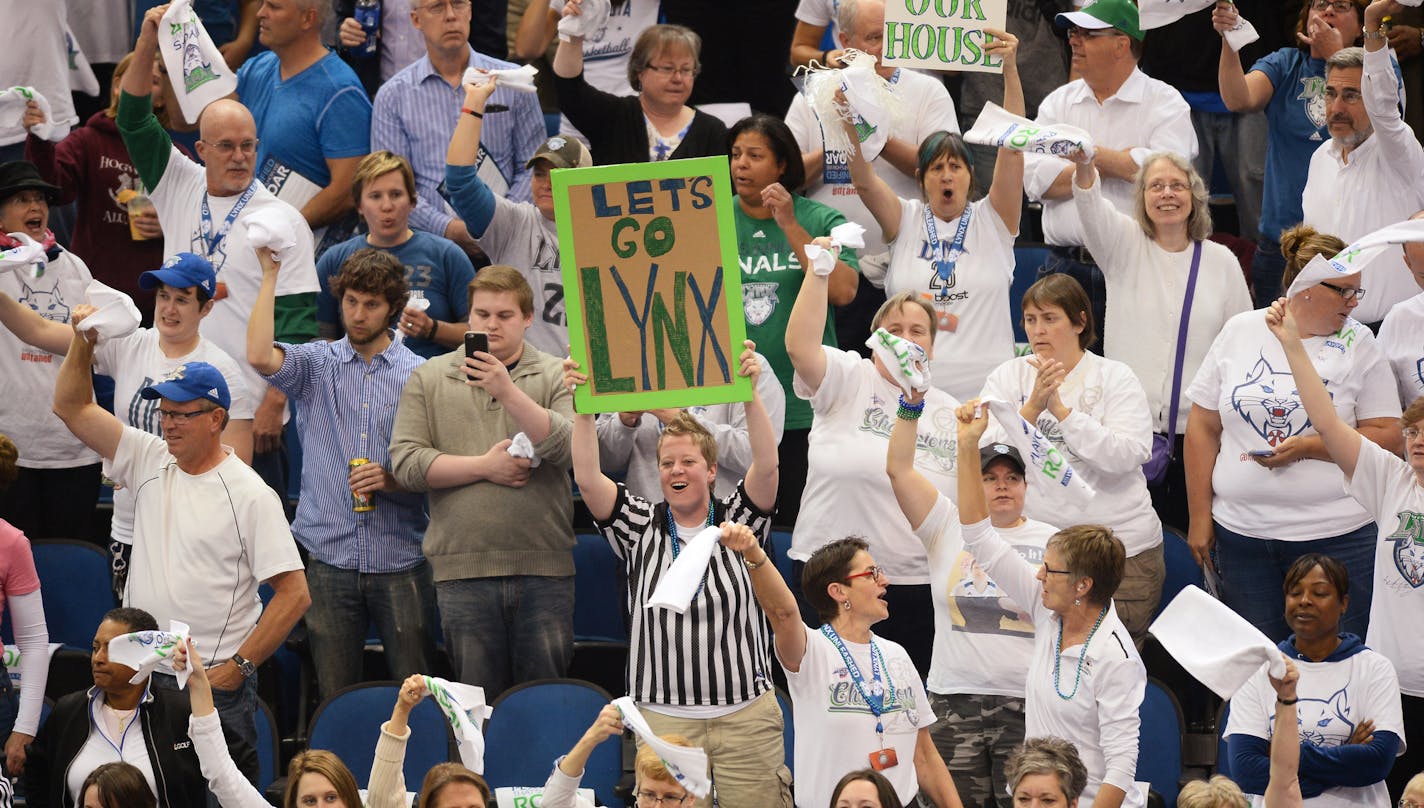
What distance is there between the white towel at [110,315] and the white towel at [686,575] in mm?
2449

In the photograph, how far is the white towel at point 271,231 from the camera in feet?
23.7

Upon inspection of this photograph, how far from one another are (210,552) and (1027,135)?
329cm

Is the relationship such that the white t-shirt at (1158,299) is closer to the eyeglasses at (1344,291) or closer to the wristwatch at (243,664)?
the eyeglasses at (1344,291)

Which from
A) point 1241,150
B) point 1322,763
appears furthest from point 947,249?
point 1322,763

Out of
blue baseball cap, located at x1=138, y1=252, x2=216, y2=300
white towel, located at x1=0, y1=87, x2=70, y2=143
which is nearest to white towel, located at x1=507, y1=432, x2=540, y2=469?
blue baseball cap, located at x1=138, y1=252, x2=216, y2=300

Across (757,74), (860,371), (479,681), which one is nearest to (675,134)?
(757,74)

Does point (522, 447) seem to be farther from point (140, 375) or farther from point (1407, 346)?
point (1407, 346)

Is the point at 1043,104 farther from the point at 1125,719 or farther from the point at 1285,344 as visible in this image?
the point at 1125,719

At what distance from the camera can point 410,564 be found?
723 centimetres

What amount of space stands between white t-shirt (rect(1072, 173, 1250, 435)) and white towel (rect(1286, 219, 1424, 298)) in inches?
37.1

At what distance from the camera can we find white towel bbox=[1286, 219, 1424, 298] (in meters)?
6.58

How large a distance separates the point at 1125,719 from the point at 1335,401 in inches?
75.0

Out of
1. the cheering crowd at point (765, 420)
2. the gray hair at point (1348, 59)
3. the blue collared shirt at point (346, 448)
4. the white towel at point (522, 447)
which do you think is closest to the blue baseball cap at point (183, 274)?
the cheering crowd at point (765, 420)

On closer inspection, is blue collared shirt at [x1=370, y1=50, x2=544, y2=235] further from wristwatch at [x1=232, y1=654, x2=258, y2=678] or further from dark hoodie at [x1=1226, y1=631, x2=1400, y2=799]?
dark hoodie at [x1=1226, y1=631, x2=1400, y2=799]
